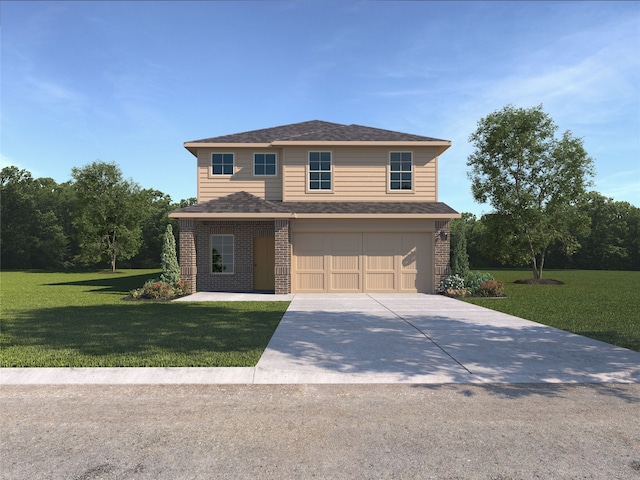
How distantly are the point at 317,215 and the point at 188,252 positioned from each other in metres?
5.46

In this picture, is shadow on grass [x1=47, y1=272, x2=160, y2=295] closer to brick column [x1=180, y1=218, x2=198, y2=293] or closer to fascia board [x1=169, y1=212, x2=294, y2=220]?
brick column [x1=180, y1=218, x2=198, y2=293]

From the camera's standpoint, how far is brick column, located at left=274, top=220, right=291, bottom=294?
658 inches

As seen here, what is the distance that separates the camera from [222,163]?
1883cm

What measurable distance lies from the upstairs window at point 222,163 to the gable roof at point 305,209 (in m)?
1.31

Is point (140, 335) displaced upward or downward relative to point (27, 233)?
downward

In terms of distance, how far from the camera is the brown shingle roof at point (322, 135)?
18359 mm

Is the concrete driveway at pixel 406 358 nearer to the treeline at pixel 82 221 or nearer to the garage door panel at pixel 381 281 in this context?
the garage door panel at pixel 381 281

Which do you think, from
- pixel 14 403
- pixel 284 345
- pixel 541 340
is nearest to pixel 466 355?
pixel 541 340

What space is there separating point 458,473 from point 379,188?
1566 cm

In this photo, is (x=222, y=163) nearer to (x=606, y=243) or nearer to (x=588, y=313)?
(x=588, y=313)

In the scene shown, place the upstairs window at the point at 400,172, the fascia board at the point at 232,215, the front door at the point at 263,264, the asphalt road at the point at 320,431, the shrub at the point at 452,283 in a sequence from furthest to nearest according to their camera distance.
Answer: the front door at the point at 263,264 < the upstairs window at the point at 400,172 < the shrub at the point at 452,283 < the fascia board at the point at 232,215 < the asphalt road at the point at 320,431

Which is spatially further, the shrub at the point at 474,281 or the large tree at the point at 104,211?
the large tree at the point at 104,211

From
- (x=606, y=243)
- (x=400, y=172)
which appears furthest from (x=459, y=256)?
(x=606, y=243)

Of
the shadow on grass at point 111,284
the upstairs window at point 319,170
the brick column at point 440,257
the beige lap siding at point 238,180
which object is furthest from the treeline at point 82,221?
the brick column at point 440,257
